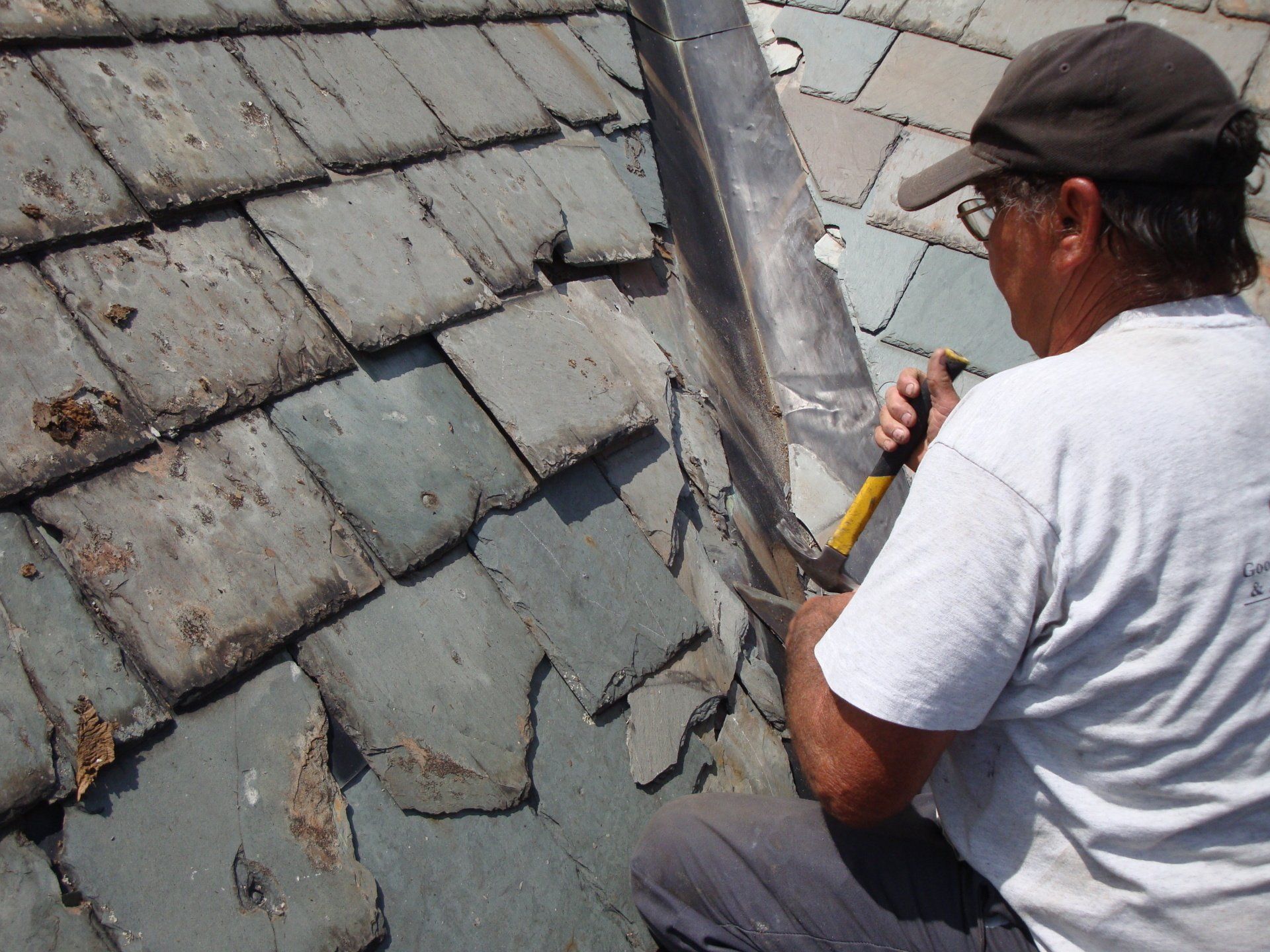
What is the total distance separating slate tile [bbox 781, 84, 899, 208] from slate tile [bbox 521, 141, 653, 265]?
2.44 ft

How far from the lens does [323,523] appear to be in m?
1.55

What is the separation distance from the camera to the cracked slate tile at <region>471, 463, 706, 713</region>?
172cm

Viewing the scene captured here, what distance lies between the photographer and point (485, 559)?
1.72 metres

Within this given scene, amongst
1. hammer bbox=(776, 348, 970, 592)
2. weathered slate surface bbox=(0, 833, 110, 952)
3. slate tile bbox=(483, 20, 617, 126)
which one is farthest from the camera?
slate tile bbox=(483, 20, 617, 126)

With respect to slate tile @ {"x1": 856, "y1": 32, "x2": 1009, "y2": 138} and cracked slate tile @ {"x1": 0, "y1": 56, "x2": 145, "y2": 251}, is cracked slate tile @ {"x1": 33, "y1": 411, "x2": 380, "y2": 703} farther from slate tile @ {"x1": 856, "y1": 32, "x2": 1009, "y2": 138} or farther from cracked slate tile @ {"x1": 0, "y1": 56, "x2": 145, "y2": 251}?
slate tile @ {"x1": 856, "y1": 32, "x2": 1009, "y2": 138}

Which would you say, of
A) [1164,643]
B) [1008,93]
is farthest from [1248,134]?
[1164,643]

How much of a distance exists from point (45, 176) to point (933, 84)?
2548mm

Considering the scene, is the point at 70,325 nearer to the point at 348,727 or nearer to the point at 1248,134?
the point at 348,727

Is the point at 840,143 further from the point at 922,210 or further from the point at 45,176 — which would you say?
the point at 45,176

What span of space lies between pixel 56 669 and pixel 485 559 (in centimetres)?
74

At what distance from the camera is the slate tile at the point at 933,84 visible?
2.75 m

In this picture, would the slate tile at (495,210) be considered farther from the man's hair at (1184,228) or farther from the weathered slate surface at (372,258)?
the man's hair at (1184,228)

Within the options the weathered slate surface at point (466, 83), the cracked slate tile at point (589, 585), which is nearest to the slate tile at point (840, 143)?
the weathered slate surface at point (466, 83)

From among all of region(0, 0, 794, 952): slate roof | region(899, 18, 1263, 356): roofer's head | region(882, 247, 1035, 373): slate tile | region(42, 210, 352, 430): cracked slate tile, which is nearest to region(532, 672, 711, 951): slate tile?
region(0, 0, 794, 952): slate roof
